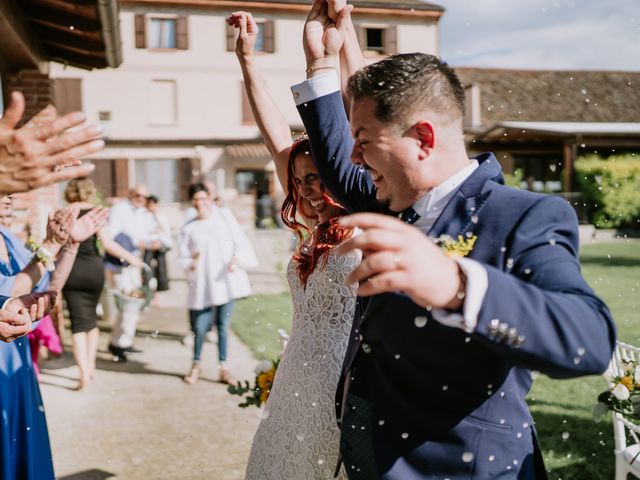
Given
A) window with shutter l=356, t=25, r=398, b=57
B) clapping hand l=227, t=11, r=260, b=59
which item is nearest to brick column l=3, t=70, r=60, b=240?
clapping hand l=227, t=11, r=260, b=59

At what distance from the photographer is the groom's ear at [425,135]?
149 centimetres

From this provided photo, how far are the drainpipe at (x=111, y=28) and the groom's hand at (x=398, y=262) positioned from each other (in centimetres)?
525

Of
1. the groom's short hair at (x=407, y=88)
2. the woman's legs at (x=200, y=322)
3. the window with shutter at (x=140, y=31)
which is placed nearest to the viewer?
the groom's short hair at (x=407, y=88)

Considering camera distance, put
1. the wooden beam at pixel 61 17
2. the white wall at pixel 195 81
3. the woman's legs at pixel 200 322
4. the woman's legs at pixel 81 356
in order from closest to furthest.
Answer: the wooden beam at pixel 61 17, the woman's legs at pixel 81 356, the woman's legs at pixel 200 322, the white wall at pixel 195 81

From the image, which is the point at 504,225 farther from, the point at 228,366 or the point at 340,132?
the point at 228,366

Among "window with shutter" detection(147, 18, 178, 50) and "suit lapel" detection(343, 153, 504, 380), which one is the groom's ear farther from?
"window with shutter" detection(147, 18, 178, 50)

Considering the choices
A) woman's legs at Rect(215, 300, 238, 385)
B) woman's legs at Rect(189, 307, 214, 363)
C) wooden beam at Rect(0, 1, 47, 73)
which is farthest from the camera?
woman's legs at Rect(189, 307, 214, 363)

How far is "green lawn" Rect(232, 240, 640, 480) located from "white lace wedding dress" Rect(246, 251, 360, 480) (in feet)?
2.78

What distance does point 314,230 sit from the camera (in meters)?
2.73

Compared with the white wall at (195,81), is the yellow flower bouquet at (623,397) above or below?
below

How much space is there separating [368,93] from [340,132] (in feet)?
1.20

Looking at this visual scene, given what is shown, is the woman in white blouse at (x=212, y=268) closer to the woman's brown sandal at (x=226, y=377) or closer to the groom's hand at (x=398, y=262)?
the woman's brown sandal at (x=226, y=377)

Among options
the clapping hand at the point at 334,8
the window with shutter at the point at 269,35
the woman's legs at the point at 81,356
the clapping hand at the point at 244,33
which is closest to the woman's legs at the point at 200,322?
the woman's legs at the point at 81,356

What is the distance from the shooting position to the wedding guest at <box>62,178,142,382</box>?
6398mm
